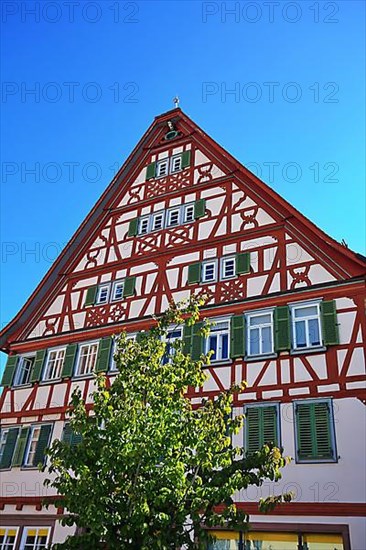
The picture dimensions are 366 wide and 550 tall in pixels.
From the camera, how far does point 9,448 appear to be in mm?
18234

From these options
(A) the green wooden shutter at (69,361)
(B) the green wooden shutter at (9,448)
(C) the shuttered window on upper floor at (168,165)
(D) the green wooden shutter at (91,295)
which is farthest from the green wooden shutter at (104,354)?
(C) the shuttered window on upper floor at (168,165)

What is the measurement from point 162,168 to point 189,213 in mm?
3380

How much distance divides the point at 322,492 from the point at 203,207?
1066 cm

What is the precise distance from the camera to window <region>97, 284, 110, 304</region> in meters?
20.0

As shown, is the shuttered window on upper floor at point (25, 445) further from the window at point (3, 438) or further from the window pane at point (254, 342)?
the window pane at point (254, 342)

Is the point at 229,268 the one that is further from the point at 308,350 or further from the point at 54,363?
the point at 54,363

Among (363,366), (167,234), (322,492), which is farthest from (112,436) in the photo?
(167,234)

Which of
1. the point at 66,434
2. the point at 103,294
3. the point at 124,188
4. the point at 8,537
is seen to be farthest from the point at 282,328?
the point at 8,537

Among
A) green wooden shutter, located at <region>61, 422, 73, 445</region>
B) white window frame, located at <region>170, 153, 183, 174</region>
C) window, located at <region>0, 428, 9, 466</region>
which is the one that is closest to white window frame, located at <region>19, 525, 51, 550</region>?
green wooden shutter, located at <region>61, 422, 73, 445</region>

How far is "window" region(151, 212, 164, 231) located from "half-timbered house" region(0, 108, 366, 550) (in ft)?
0.17

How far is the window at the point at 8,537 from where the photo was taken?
16.5 metres

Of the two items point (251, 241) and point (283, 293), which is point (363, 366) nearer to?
point (283, 293)

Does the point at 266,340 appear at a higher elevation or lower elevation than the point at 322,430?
higher

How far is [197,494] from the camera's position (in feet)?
30.1
